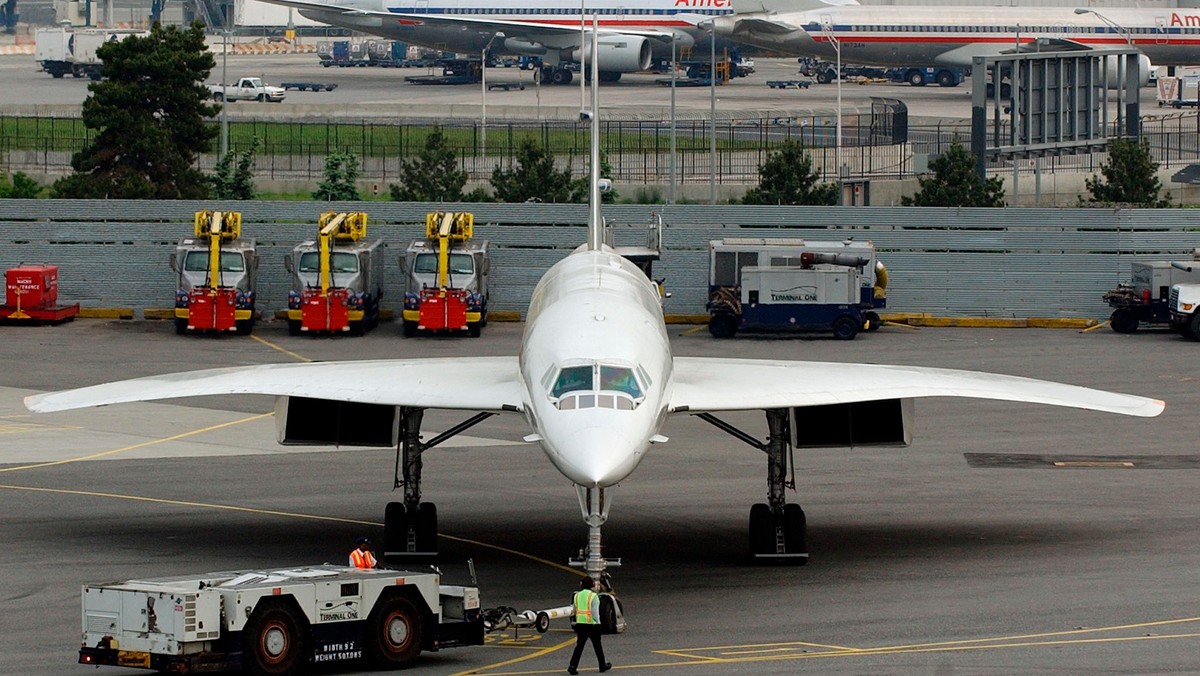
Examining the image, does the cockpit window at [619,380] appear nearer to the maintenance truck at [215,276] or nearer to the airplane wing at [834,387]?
the airplane wing at [834,387]

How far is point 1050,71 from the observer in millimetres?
78625

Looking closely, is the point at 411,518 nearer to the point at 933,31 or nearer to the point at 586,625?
the point at 586,625

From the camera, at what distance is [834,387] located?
2962cm

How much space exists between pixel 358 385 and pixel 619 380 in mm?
5183

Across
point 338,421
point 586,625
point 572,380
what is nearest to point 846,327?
point 338,421

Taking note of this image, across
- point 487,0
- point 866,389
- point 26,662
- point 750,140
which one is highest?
point 487,0

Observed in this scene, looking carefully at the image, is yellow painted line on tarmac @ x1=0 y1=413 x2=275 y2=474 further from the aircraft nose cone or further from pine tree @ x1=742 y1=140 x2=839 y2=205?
pine tree @ x1=742 y1=140 x2=839 y2=205

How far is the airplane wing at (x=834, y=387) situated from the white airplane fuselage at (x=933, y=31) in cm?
10011

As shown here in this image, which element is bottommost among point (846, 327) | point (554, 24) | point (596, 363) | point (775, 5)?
point (846, 327)

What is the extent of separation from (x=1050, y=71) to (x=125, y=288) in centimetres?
3851

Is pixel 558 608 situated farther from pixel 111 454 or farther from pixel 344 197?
pixel 344 197

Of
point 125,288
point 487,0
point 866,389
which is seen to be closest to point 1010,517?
point 866,389

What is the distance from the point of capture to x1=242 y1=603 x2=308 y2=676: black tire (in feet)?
74.7

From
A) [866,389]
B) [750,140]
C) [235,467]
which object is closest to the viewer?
[866,389]
